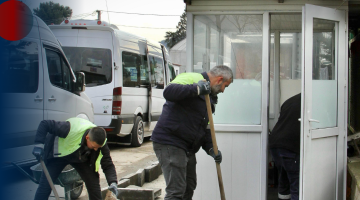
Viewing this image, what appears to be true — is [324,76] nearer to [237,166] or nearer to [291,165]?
[291,165]

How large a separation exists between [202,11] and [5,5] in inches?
101

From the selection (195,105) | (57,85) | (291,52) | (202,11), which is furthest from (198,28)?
(57,85)

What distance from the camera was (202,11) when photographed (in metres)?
4.26

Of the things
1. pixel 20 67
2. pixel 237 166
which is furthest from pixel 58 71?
pixel 237 166

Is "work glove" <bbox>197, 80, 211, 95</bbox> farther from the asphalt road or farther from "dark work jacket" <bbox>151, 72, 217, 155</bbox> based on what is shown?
the asphalt road

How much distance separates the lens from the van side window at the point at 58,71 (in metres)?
5.99

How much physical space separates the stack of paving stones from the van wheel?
3.12 m

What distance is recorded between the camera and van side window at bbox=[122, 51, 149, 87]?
29.4ft

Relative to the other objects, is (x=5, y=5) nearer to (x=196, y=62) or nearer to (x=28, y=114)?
(x=28, y=114)

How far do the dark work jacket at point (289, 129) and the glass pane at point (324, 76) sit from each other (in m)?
0.17

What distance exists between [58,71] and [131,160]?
8.53 feet

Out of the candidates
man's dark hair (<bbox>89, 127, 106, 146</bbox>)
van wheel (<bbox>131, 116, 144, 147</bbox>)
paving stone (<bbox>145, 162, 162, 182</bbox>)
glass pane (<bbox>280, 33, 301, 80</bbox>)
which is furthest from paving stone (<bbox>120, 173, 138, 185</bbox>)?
van wheel (<bbox>131, 116, 144, 147</bbox>)

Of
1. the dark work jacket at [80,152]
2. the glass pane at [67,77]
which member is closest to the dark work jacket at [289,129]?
the dark work jacket at [80,152]

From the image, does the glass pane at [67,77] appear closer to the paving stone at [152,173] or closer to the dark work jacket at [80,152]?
the paving stone at [152,173]
